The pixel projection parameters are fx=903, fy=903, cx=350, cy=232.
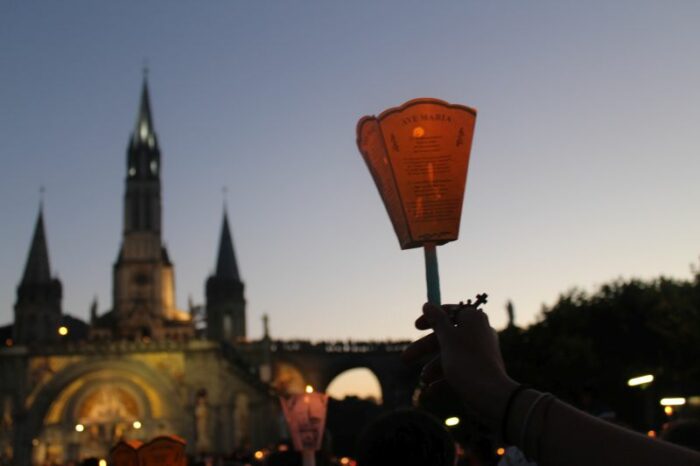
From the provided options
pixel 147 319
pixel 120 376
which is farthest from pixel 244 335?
pixel 120 376

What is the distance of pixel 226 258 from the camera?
82188mm

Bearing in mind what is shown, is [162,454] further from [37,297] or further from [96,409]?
[37,297]

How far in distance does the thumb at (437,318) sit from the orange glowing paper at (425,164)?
73cm

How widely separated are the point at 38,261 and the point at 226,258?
16356 millimetres

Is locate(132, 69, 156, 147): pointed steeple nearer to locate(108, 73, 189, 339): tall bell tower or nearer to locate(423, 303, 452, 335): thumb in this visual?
locate(108, 73, 189, 339): tall bell tower

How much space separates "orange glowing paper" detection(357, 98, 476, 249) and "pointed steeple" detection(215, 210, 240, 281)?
77.9 m

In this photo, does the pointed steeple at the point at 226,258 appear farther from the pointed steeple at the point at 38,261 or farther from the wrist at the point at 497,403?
the wrist at the point at 497,403

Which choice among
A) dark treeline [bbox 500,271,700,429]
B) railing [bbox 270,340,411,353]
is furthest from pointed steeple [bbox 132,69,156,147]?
dark treeline [bbox 500,271,700,429]

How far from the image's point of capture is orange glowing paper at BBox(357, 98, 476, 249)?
2.93 metres

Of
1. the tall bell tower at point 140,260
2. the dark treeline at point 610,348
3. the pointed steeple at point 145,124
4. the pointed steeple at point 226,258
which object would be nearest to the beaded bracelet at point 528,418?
the dark treeline at point 610,348

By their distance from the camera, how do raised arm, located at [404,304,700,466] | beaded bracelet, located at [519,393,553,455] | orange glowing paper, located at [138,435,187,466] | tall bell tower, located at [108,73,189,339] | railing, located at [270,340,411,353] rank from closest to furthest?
raised arm, located at [404,304,700,466] → beaded bracelet, located at [519,393,553,455] → orange glowing paper, located at [138,435,187,466] → railing, located at [270,340,411,353] → tall bell tower, located at [108,73,189,339]

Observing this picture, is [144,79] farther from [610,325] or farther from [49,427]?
[610,325]

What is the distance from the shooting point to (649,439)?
1699mm

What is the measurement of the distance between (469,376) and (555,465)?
11.9 inches
